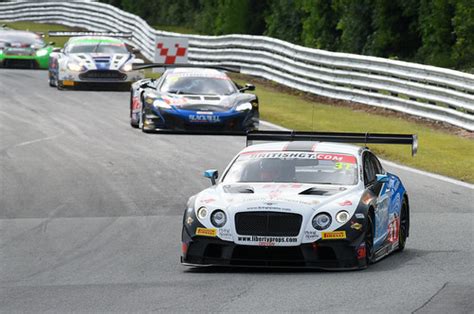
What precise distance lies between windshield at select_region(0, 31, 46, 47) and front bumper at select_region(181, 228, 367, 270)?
28.3m

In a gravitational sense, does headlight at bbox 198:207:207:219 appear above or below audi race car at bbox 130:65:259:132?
above

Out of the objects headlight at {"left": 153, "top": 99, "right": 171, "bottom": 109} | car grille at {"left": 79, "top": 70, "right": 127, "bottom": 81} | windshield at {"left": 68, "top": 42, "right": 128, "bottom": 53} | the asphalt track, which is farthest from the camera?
windshield at {"left": 68, "top": 42, "right": 128, "bottom": 53}

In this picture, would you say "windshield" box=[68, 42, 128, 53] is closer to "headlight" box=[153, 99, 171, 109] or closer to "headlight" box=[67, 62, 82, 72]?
"headlight" box=[67, 62, 82, 72]

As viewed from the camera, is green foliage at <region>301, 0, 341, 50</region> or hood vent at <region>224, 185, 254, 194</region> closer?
hood vent at <region>224, 185, 254, 194</region>

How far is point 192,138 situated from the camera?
23.5 meters

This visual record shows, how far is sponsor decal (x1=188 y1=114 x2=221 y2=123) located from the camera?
74.9 feet

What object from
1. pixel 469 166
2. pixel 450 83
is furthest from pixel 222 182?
pixel 450 83

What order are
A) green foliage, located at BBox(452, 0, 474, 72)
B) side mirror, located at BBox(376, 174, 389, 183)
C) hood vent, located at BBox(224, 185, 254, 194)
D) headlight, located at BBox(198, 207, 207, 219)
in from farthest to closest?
green foliage, located at BBox(452, 0, 474, 72) → side mirror, located at BBox(376, 174, 389, 183) → hood vent, located at BBox(224, 185, 254, 194) → headlight, located at BBox(198, 207, 207, 219)

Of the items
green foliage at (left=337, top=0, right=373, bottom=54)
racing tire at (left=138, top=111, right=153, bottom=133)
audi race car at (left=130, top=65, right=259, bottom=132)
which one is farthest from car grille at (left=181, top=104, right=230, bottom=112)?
green foliage at (left=337, top=0, right=373, bottom=54)

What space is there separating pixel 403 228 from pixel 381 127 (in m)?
12.0

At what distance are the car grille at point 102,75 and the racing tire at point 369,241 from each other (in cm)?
2088

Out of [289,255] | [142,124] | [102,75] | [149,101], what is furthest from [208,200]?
[102,75]

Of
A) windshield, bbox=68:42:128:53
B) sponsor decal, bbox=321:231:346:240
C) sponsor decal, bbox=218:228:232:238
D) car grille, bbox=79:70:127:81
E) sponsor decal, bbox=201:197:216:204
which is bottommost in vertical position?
car grille, bbox=79:70:127:81

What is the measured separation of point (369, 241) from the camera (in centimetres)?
1189
